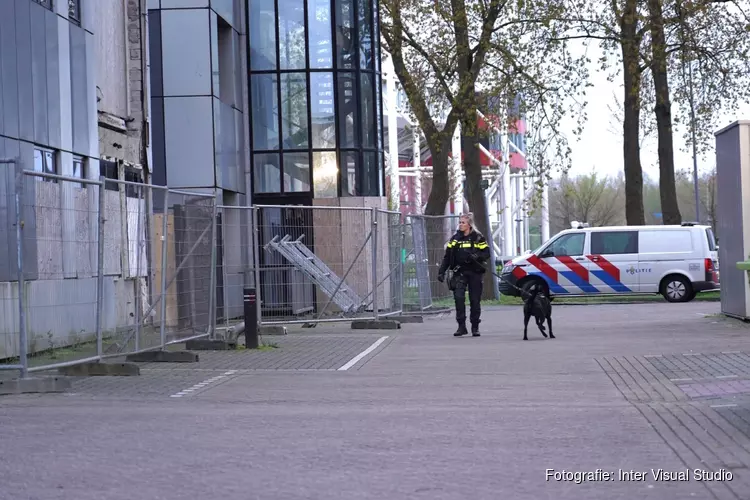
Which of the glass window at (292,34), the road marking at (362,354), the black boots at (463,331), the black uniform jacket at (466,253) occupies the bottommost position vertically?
the road marking at (362,354)

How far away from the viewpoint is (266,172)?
28.3 metres

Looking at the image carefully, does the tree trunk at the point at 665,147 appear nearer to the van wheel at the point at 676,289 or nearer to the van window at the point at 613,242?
the van wheel at the point at 676,289

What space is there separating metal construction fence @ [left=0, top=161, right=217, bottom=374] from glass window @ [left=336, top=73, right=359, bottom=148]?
13244 millimetres

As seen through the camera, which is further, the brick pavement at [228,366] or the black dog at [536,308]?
the black dog at [536,308]

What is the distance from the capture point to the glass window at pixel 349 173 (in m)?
28.5

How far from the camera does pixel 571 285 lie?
3177cm

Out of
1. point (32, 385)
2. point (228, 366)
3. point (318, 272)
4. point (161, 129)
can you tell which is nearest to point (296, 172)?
point (161, 129)

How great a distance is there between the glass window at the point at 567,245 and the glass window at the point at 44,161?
16.8 meters

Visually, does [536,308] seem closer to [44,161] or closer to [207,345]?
[207,345]

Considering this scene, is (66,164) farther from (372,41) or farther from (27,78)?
(372,41)

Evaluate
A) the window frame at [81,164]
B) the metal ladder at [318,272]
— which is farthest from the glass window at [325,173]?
the window frame at [81,164]

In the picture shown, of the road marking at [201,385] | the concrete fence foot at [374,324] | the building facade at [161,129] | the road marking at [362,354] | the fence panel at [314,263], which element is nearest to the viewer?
the road marking at [201,385]

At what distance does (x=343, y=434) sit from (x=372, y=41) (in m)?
22.3

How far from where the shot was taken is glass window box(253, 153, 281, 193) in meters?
28.3
